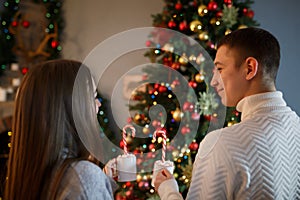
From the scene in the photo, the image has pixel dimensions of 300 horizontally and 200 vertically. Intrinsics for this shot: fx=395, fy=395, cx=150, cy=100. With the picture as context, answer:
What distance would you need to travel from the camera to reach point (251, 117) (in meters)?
1.26

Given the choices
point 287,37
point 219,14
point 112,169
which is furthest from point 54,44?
point 112,169

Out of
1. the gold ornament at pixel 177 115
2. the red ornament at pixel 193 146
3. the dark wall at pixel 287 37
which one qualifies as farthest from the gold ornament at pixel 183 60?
the dark wall at pixel 287 37

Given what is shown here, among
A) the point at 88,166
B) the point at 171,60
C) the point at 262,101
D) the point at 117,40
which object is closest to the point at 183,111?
the point at 171,60

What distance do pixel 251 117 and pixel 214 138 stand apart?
0.54 ft

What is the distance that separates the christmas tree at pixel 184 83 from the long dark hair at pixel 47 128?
67.7 inches

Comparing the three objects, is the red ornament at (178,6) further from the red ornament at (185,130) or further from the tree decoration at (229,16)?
the red ornament at (185,130)

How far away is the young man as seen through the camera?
1.15m

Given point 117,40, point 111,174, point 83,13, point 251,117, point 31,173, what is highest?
point 83,13

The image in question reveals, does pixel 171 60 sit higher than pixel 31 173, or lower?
higher

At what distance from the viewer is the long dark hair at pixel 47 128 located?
44.4 inches

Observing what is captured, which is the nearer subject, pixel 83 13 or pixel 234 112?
pixel 234 112

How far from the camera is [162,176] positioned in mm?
1457

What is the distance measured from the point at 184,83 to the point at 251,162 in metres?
1.85

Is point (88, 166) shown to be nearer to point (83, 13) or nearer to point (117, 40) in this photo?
A: point (117, 40)
